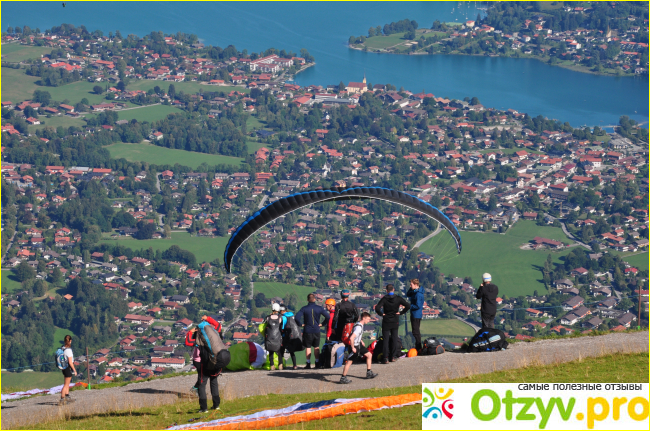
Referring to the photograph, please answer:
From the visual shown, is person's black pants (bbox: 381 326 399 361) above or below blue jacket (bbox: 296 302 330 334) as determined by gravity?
below

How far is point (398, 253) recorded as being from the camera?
68125mm

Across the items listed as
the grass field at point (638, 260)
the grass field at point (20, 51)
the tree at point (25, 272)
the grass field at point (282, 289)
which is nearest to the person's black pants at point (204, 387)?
the grass field at point (282, 289)

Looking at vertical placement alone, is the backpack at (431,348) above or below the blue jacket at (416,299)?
below

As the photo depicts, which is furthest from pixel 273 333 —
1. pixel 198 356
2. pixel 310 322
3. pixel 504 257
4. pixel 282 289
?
pixel 504 257

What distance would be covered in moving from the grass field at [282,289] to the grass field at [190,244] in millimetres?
9109

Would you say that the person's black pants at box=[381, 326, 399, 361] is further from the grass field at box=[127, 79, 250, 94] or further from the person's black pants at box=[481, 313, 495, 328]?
the grass field at box=[127, 79, 250, 94]

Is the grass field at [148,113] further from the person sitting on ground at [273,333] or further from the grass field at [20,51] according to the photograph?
the person sitting on ground at [273,333]

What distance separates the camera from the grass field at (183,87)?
443 ft

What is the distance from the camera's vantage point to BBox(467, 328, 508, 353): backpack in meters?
13.5

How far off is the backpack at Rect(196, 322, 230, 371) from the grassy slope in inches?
25.5

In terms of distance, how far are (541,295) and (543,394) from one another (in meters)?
52.0

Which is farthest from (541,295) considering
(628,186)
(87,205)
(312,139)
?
(312,139)

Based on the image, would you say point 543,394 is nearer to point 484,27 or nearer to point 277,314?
point 277,314

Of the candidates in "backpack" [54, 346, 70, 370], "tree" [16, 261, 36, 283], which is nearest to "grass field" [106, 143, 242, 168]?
"tree" [16, 261, 36, 283]
